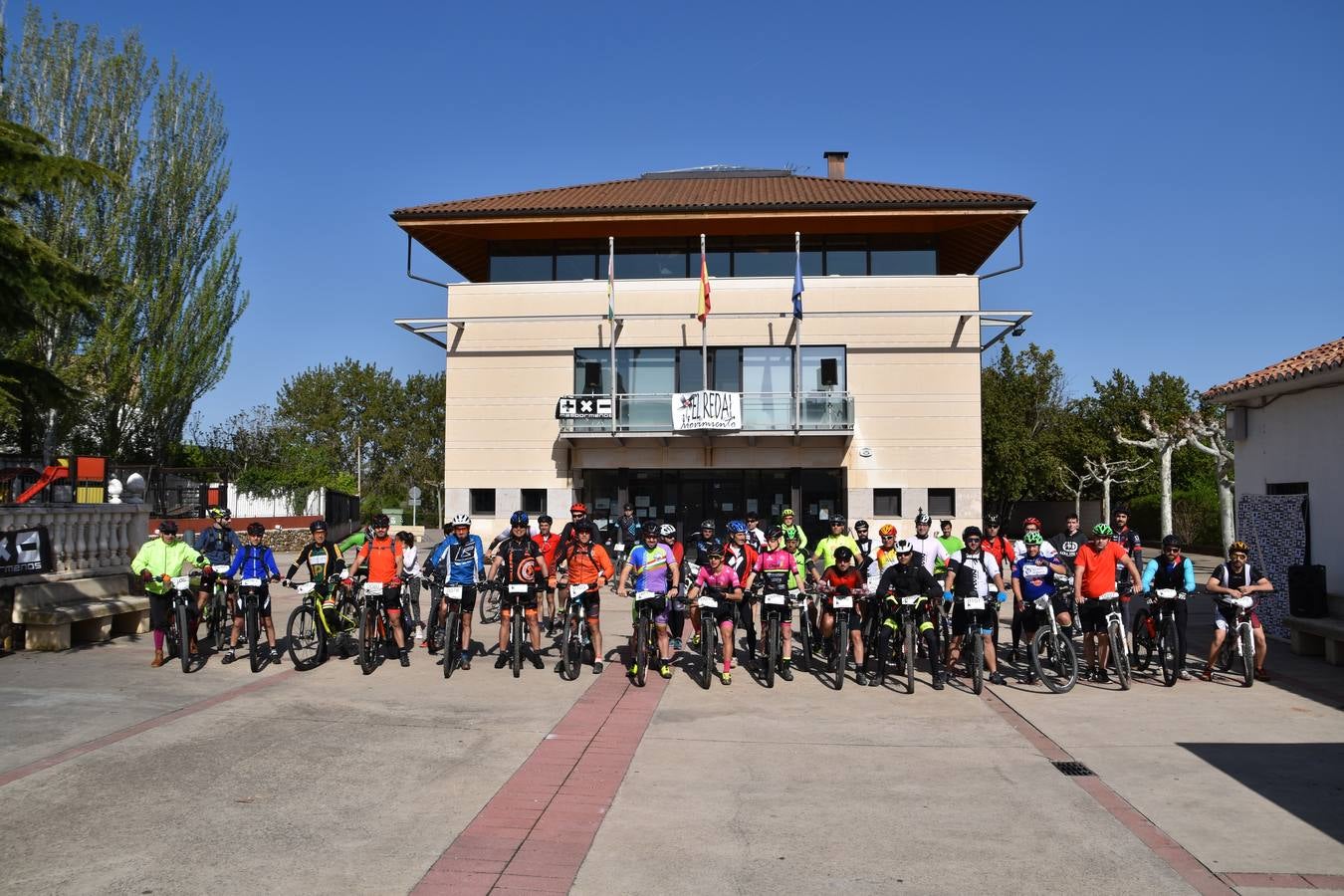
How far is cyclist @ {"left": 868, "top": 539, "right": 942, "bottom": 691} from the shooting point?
428 inches

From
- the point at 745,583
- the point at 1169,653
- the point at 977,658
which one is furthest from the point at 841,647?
the point at 1169,653

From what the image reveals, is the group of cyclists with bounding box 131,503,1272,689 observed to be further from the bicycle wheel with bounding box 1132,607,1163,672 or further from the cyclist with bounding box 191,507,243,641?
the bicycle wheel with bounding box 1132,607,1163,672

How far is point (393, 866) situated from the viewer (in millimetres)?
5410

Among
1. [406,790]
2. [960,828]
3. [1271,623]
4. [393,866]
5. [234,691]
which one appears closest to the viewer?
[393,866]

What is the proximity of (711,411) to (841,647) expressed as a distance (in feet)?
55.2

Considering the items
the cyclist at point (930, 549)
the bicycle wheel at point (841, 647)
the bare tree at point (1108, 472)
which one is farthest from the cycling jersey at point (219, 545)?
the bare tree at point (1108, 472)

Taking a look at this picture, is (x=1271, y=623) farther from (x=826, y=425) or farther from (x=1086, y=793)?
(x=826, y=425)

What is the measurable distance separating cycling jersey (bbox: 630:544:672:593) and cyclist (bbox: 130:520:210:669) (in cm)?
516

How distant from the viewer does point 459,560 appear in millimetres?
11664

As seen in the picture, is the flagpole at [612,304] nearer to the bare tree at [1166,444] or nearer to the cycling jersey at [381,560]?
the bare tree at [1166,444]

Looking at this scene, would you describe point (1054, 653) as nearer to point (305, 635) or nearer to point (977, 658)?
point (977, 658)

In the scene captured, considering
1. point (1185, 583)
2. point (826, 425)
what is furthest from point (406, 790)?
point (826, 425)

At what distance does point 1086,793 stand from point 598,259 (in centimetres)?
2500

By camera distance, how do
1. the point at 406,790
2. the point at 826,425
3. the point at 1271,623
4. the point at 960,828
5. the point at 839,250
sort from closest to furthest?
the point at 960,828 → the point at 406,790 → the point at 1271,623 → the point at 826,425 → the point at 839,250
